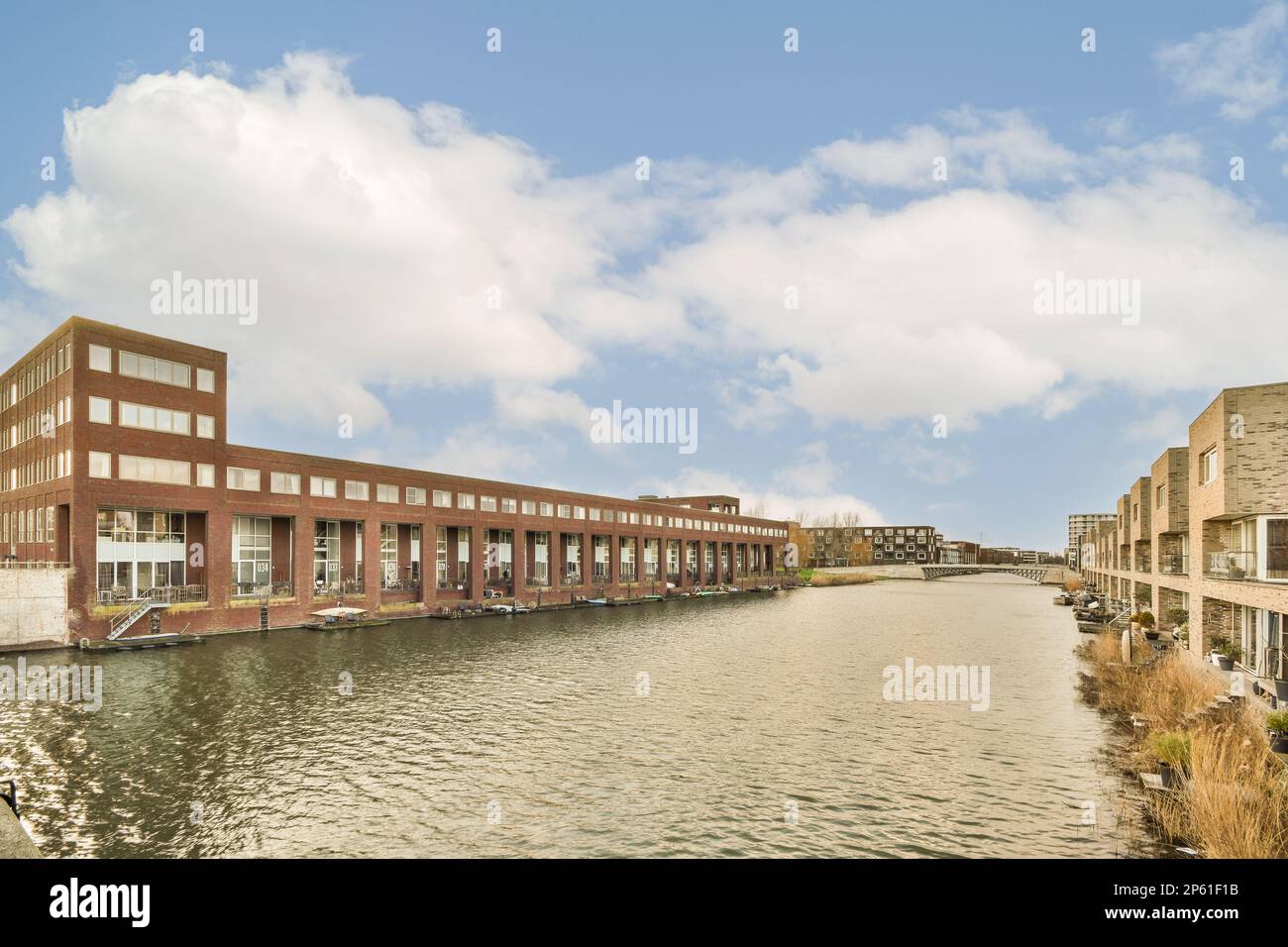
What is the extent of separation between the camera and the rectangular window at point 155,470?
50.2 m

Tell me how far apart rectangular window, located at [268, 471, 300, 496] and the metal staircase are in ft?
36.4

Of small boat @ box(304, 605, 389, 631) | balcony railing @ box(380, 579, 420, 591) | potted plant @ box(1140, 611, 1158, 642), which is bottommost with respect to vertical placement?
small boat @ box(304, 605, 389, 631)

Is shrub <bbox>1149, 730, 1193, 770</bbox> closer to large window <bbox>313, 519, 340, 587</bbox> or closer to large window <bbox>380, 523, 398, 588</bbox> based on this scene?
large window <bbox>313, 519, 340, 587</bbox>

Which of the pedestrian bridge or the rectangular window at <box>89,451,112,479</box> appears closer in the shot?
the rectangular window at <box>89,451,112,479</box>

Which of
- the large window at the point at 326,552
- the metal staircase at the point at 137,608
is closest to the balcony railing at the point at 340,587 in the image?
the large window at the point at 326,552

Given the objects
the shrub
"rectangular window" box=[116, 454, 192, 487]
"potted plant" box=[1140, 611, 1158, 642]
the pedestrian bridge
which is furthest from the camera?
the pedestrian bridge

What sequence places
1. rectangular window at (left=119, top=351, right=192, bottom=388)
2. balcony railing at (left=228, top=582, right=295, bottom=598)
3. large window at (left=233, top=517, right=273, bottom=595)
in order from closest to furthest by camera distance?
rectangular window at (left=119, top=351, right=192, bottom=388) < balcony railing at (left=228, top=582, right=295, bottom=598) < large window at (left=233, top=517, right=273, bottom=595)

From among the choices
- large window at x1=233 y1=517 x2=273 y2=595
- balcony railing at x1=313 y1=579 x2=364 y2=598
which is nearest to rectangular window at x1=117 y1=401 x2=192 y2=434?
large window at x1=233 y1=517 x2=273 y2=595

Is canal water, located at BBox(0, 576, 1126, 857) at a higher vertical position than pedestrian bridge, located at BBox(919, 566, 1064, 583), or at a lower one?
higher

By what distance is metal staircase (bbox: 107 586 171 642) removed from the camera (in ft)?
157

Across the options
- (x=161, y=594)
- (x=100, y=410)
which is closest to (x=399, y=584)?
(x=161, y=594)
